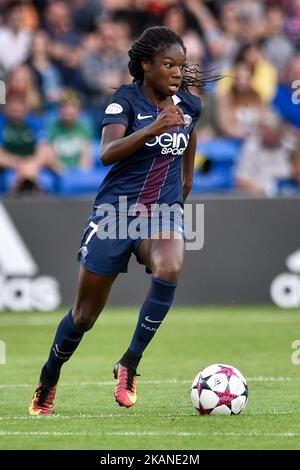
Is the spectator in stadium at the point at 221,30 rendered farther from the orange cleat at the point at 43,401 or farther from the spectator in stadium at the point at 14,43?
the orange cleat at the point at 43,401

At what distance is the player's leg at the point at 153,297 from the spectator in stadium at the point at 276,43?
11.5 m

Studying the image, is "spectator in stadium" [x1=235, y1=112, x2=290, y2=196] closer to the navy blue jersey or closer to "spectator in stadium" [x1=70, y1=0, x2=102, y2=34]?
"spectator in stadium" [x1=70, y1=0, x2=102, y2=34]

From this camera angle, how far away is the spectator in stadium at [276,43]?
18312mm

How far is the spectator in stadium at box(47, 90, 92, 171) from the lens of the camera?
16.5 m

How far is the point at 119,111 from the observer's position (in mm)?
7227

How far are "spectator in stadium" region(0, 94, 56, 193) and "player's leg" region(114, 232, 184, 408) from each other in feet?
28.5

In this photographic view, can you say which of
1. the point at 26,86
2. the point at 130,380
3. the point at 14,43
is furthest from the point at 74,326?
the point at 14,43

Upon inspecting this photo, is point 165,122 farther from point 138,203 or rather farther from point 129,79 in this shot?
point 129,79

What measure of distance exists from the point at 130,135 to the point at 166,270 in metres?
0.88

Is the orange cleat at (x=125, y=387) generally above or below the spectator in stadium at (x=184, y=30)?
below

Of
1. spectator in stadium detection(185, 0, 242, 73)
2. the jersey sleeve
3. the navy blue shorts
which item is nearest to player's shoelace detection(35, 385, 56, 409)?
the navy blue shorts

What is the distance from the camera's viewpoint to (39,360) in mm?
10656

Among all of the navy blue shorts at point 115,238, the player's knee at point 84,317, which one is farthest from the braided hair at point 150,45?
the player's knee at point 84,317
